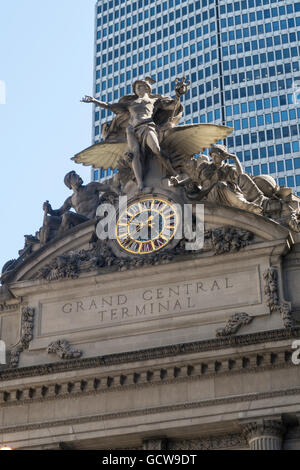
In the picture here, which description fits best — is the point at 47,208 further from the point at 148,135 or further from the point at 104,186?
the point at 148,135

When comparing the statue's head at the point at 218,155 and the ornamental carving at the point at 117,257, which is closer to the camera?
the ornamental carving at the point at 117,257

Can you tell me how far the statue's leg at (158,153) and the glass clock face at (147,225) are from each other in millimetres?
1328

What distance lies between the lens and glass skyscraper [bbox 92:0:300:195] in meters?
77.1

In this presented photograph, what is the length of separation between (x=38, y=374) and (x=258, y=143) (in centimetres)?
4428

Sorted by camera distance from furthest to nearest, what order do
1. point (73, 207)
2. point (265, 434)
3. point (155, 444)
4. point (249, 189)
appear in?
point (73, 207), point (249, 189), point (155, 444), point (265, 434)

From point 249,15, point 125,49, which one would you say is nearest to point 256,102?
point 249,15

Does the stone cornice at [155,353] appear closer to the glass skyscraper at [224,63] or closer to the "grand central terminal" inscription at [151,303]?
the "grand central terminal" inscription at [151,303]

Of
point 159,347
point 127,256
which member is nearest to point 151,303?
point 127,256

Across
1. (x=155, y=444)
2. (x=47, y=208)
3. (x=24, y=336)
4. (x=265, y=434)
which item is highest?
(x=47, y=208)

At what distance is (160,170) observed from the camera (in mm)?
39438

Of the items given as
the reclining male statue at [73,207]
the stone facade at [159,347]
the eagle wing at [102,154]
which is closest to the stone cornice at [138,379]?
the stone facade at [159,347]

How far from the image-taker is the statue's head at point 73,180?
41250 mm

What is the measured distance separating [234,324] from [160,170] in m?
7.33

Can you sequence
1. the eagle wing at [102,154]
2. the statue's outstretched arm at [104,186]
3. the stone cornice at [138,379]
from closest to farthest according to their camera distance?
the stone cornice at [138,379]
the statue's outstretched arm at [104,186]
the eagle wing at [102,154]
